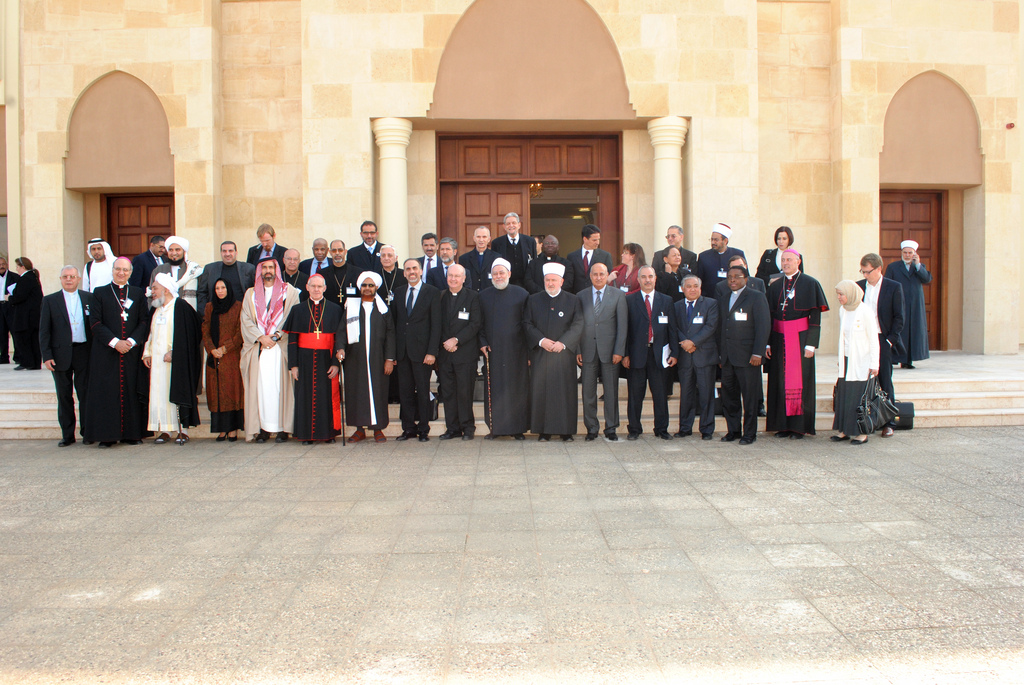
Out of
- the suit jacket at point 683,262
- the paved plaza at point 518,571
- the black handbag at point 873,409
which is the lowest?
the paved plaza at point 518,571

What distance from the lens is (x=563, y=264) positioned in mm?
8445

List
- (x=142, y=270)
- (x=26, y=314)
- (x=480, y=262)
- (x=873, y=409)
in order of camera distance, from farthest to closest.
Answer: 1. (x=26, y=314)
2. (x=142, y=270)
3. (x=480, y=262)
4. (x=873, y=409)

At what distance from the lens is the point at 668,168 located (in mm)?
11461

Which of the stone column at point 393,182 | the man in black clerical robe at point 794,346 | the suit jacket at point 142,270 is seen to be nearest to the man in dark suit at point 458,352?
the man in black clerical robe at point 794,346

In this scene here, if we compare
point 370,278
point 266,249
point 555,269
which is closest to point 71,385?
point 266,249

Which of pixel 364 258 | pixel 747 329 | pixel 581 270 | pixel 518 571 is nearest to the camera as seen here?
pixel 518 571

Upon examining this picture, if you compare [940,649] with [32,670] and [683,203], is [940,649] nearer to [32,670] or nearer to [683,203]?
[32,670]

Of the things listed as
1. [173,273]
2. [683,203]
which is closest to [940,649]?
[173,273]

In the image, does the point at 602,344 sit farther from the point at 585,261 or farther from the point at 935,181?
the point at 935,181

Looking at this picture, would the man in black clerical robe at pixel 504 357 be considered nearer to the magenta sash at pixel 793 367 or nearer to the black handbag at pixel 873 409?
the magenta sash at pixel 793 367

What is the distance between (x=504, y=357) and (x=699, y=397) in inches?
84.2

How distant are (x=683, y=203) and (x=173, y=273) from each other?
7.31 meters

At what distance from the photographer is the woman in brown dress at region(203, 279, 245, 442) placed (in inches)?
318

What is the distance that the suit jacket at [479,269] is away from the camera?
9.06 metres
